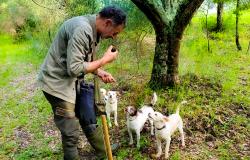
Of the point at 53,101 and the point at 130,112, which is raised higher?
the point at 53,101

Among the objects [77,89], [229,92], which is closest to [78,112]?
[77,89]

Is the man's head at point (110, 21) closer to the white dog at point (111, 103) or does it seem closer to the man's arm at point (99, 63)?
the man's arm at point (99, 63)

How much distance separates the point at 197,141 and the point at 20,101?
5.21 m

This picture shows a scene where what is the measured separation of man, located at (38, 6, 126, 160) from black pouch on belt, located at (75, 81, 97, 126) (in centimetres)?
24

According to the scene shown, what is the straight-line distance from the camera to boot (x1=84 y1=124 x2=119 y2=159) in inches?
191

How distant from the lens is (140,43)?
11.3 meters

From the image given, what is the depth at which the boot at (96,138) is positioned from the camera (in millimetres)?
4840

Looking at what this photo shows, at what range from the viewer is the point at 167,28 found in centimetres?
712

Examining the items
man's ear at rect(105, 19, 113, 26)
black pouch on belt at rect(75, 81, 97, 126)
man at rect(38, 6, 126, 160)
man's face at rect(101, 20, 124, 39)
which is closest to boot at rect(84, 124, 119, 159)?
black pouch on belt at rect(75, 81, 97, 126)

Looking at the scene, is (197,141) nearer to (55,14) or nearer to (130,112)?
(130,112)

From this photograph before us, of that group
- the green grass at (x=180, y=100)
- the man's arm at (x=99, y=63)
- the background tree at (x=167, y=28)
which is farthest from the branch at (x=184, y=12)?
the man's arm at (x=99, y=63)

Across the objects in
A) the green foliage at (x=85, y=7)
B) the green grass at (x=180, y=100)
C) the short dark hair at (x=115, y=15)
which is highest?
the green foliage at (x=85, y=7)

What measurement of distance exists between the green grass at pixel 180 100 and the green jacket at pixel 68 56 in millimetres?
1727

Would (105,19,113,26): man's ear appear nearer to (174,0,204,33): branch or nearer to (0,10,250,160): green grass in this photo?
(0,10,250,160): green grass
